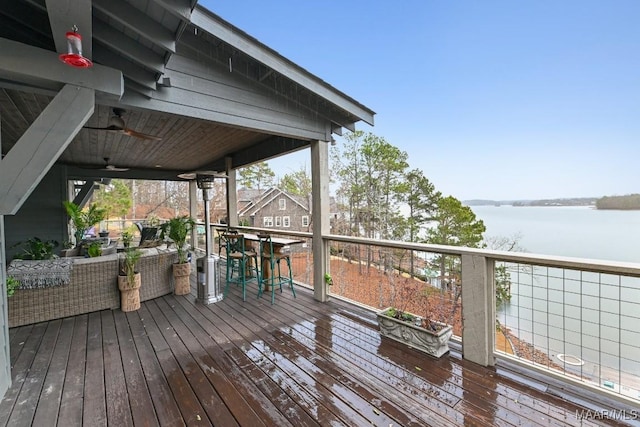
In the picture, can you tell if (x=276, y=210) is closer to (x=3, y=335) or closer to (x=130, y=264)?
(x=130, y=264)

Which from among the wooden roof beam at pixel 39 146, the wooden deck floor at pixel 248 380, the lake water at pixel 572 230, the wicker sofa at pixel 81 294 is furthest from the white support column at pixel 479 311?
the wicker sofa at pixel 81 294

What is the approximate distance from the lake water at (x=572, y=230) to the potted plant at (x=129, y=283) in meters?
5.06

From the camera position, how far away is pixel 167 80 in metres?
2.72

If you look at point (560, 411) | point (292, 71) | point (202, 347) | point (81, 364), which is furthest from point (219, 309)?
point (560, 411)

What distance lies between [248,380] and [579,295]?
8.64 feet

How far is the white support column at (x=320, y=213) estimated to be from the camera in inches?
162

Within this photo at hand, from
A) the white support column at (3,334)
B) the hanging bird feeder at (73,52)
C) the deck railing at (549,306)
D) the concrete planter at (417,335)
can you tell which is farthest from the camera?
the concrete planter at (417,335)

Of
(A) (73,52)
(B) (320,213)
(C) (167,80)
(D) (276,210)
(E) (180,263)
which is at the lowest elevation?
(E) (180,263)
